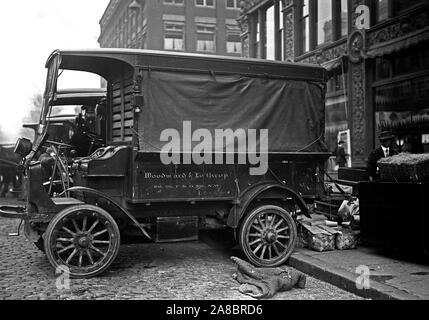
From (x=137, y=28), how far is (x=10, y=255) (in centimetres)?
3788

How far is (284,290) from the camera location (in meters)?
5.64

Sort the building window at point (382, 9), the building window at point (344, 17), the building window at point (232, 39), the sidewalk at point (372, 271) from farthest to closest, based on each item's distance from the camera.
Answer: the building window at point (232, 39), the building window at point (344, 17), the building window at point (382, 9), the sidewalk at point (372, 271)

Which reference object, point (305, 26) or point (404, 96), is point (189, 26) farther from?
point (404, 96)

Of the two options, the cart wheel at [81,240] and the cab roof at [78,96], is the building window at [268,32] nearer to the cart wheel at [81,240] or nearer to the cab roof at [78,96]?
the cab roof at [78,96]

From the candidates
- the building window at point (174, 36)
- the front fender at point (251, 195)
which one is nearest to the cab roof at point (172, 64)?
the front fender at point (251, 195)

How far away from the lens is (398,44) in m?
11.6

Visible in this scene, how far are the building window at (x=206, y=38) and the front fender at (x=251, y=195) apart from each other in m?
34.6

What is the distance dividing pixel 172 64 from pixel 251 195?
212 cm

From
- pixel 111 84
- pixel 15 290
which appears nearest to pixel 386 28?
pixel 111 84

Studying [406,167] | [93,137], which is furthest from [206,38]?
[406,167]

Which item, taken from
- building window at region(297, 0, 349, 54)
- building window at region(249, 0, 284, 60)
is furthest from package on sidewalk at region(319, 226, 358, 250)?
building window at region(249, 0, 284, 60)

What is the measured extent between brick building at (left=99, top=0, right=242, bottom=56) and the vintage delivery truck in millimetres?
33267

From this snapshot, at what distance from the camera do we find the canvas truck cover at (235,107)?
6480mm

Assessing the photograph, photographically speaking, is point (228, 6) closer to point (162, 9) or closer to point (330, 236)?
point (162, 9)
